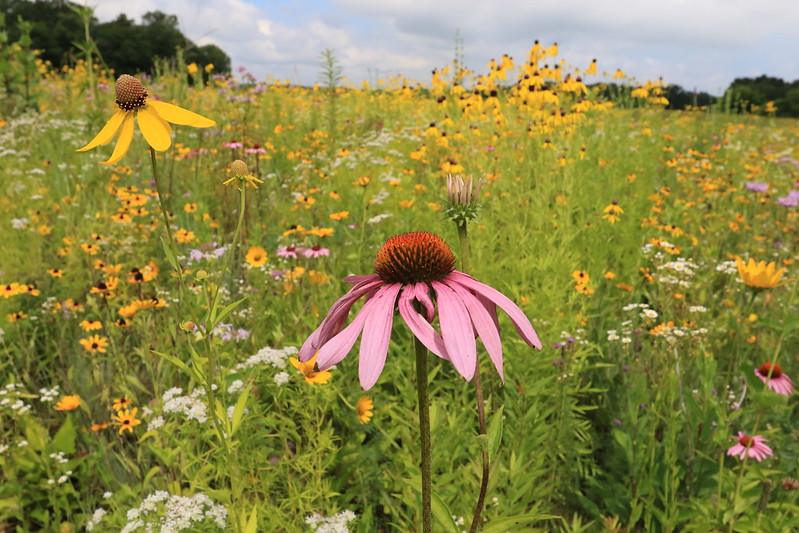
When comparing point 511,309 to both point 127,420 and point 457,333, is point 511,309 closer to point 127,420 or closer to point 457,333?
point 457,333

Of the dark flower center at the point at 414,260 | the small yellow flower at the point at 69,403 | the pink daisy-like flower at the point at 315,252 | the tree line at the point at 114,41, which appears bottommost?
the small yellow flower at the point at 69,403

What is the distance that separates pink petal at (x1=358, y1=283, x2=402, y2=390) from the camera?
65 cm

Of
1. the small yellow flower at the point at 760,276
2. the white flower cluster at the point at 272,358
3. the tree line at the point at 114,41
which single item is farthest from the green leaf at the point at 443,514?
the tree line at the point at 114,41

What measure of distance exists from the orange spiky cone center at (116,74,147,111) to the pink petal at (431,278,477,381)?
77 cm

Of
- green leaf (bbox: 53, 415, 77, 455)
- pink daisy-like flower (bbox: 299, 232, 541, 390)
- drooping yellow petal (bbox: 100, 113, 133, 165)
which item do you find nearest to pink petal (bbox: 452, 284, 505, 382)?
pink daisy-like flower (bbox: 299, 232, 541, 390)

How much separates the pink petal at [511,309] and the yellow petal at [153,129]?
62 centimetres

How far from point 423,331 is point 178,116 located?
69cm

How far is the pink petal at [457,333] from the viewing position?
0.65 metres

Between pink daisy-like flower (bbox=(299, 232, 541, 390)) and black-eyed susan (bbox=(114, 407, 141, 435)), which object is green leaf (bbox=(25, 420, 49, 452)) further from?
pink daisy-like flower (bbox=(299, 232, 541, 390))

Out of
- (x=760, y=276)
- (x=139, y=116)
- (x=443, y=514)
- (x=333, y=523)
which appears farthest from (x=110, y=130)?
(x=760, y=276)

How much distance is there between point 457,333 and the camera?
683mm

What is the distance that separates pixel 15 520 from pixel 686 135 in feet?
30.3

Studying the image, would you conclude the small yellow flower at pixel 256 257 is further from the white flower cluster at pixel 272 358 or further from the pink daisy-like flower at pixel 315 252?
the white flower cluster at pixel 272 358

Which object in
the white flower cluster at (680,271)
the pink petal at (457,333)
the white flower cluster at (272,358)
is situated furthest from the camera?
the white flower cluster at (680,271)
